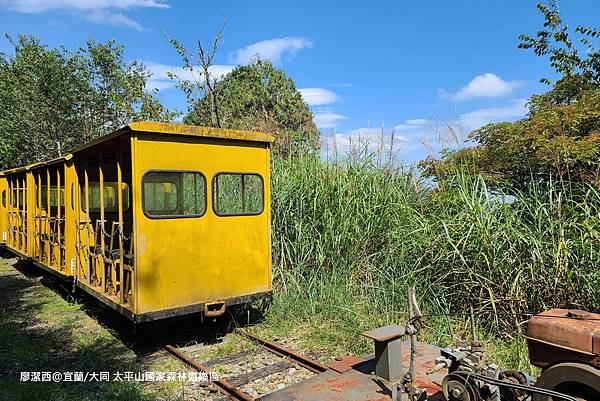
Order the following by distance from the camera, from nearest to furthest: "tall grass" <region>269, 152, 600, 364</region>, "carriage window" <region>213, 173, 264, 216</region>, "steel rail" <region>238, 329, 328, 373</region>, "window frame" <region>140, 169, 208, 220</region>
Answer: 1. "tall grass" <region>269, 152, 600, 364</region>
2. "steel rail" <region>238, 329, 328, 373</region>
3. "window frame" <region>140, 169, 208, 220</region>
4. "carriage window" <region>213, 173, 264, 216</region>

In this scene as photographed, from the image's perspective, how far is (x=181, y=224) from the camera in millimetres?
4648

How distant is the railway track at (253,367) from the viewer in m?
3.82

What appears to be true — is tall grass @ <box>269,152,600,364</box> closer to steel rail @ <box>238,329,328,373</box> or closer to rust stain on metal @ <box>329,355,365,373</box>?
steel rail @ <box>238,329,328,373</box>

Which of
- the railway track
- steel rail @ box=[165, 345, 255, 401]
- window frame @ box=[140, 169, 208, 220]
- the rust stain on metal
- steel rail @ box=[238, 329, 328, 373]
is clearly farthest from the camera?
window frame @ box=[140, 169, 208, 220]

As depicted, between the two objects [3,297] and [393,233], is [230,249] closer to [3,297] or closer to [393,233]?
[393,233]

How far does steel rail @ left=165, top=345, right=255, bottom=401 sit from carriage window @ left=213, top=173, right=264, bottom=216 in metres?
1.66

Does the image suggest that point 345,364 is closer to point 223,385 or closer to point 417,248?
point 223,385

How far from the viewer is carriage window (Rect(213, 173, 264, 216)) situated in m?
5.21

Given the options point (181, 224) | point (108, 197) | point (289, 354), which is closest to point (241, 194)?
point (181, 224)

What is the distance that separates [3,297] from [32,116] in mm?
12976

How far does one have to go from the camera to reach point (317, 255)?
5.74 m

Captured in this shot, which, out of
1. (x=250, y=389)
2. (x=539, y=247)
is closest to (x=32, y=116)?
(x=250, y=389)

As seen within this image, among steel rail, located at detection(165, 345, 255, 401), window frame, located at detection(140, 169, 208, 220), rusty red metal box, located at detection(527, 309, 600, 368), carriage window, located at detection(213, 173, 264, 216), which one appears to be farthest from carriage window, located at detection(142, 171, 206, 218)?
rusty red metal box, located at detection(527, 309, 600, 368)

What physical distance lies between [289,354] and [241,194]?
1977 millimetres
